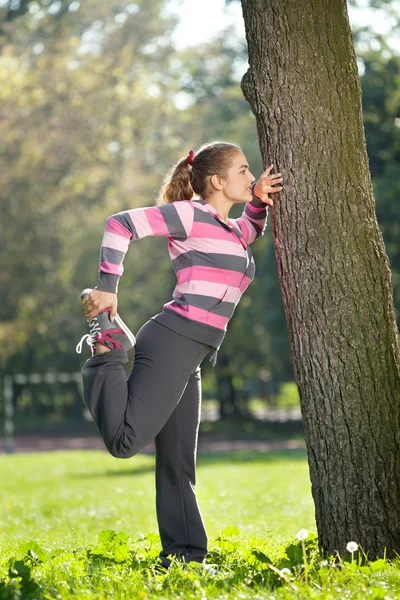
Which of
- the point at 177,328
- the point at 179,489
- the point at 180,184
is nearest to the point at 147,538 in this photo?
the point at 179,489

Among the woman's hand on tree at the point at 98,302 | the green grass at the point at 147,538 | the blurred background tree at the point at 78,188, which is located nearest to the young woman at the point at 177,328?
the woman's hand on tree at the point at 98,302

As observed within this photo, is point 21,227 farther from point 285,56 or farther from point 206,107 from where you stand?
point 285,56

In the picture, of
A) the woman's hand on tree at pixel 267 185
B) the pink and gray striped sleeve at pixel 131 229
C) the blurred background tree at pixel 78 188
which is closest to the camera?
the pink and gray striped sleeve at pixel 131 229

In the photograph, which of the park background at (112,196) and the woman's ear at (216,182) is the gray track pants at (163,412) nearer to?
the woman's ear at (216,182)

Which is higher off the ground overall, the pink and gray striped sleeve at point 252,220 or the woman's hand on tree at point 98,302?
the pink and gray striped sleeve at point 252,220

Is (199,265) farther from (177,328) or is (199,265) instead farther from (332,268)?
(332,268)

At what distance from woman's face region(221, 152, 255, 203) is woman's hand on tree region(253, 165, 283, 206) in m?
0.08

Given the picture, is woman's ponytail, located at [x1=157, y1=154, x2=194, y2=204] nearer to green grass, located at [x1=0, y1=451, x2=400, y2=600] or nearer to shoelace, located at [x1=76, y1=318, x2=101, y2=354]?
shoelace, located at [x1=76, y1=318, x2=101, y2=354]

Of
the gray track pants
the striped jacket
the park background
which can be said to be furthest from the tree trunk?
the park background

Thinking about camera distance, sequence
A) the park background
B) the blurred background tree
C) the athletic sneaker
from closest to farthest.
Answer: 1. the athletic sneaker
2. the park background
3. the blurred background tree

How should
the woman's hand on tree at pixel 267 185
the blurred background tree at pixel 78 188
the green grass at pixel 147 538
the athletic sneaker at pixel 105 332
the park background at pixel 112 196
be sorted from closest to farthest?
the green grass at pixel 147 538, the athletic sneaker at pixel 105 332, the woman's hand on tree at pixel 267 185, the park background at pixel 112 196, the blurred background tree at pixel 78 188

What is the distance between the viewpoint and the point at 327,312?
4078mm

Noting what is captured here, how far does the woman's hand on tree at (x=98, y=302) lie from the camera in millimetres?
3961

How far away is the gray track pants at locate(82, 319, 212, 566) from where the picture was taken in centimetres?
401
